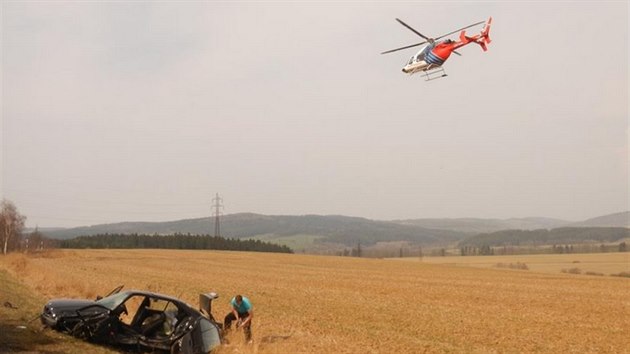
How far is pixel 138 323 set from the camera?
41.5 feet

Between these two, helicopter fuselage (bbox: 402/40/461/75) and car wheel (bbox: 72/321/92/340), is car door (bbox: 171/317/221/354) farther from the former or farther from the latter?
helicopter fuselage (bbox: 402/40/461/75)

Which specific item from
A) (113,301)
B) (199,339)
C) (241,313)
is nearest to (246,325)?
(241,313)

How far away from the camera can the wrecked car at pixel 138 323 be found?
40.3ft

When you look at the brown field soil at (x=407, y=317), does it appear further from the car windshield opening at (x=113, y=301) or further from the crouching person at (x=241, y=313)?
the car windshield opening at (x=113, y=301)

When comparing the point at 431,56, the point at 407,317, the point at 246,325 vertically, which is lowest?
the point at 407,317

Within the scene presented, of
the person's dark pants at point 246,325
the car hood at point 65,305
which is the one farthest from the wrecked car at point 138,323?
the person's dark pants at point 246,325

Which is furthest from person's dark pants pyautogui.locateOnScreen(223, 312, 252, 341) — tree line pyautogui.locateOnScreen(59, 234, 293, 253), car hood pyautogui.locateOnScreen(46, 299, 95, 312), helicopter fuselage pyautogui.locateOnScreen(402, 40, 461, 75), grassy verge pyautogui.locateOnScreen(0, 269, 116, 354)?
tree line pyautogui.locateOnScreen(59, 234, 293, 253)

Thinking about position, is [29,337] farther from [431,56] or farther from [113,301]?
[431,56]

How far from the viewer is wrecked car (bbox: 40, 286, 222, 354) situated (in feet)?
40.3

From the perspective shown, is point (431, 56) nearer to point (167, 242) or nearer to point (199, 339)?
point (199, 339)

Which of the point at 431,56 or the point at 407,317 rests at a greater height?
the point at 431,56

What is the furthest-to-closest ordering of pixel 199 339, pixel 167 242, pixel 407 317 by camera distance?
pixel 167 242 < pixel 407 317 < pixel 199 339

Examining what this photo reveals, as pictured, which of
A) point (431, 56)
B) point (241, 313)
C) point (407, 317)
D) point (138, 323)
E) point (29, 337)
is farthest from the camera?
point (407, 317)

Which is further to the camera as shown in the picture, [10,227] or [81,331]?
[10,227]
